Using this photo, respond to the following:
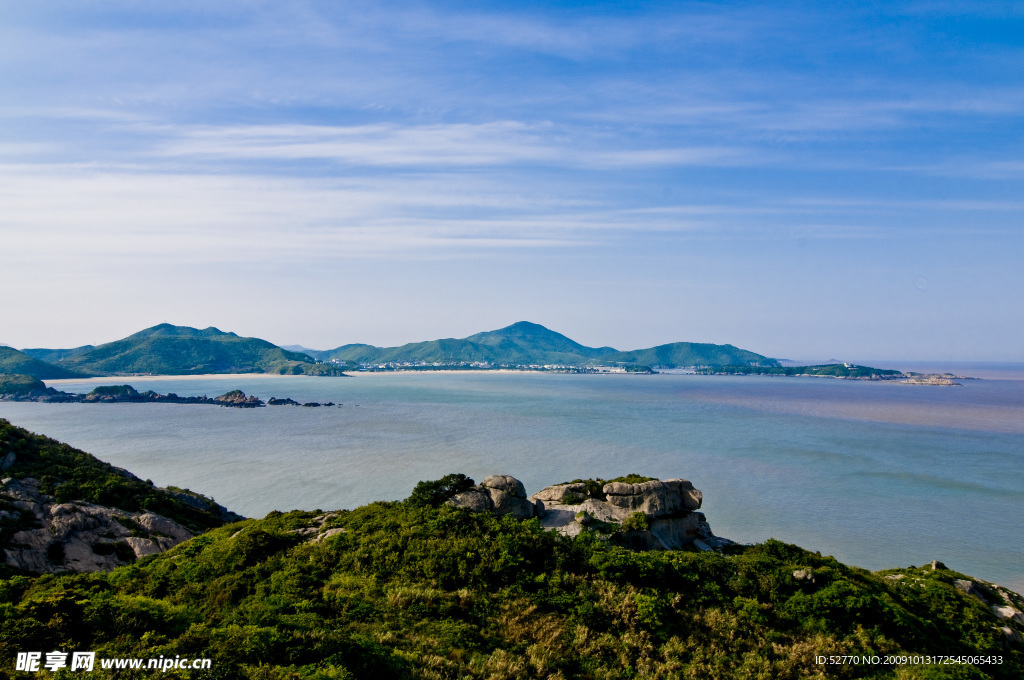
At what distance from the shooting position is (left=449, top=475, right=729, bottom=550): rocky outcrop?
19953 mm

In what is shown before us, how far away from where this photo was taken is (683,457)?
191 ft

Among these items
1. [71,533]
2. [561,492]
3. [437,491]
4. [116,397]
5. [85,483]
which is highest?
[437,491]

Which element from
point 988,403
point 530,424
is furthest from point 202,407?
point 988,403

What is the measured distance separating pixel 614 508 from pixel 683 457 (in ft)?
132

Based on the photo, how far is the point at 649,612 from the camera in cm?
1357

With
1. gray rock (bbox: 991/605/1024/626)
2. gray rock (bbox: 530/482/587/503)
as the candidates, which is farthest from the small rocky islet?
gray rock (bbox: 991/605/1024/626)

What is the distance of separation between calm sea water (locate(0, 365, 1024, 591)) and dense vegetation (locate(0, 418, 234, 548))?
8.75 meters

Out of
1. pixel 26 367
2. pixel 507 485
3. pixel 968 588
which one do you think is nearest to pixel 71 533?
pixel 507 485

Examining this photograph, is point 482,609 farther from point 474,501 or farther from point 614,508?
point 614,508

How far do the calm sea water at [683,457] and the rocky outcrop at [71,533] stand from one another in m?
12.7

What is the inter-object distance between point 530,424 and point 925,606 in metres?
69.6

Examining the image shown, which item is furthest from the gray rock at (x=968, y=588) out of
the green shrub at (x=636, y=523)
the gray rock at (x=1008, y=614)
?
the green shrub at (x=636, y=523)

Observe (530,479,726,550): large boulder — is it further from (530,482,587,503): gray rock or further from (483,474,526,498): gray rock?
(483,474,526,498): gray rock

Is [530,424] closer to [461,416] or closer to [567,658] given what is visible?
[461,416]
